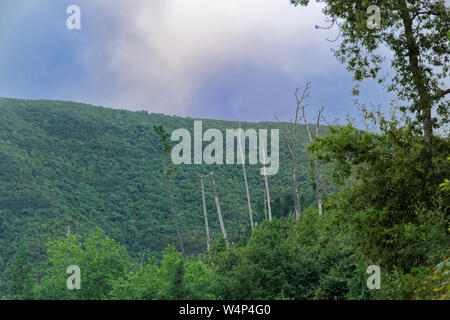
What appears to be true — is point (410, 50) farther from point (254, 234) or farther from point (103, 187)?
point (103, 187)

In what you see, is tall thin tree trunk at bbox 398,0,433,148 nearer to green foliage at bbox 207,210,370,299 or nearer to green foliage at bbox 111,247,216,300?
green foliage at bbox 207,210,370,299

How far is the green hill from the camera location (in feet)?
114

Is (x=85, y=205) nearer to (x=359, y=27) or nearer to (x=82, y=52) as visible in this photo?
(x=82, y=52)

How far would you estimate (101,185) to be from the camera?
43.7m

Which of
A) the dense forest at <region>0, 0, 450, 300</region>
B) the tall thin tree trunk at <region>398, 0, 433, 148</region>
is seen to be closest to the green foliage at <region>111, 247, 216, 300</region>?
the dense forest at <region>0, 0, 450, 300</region>

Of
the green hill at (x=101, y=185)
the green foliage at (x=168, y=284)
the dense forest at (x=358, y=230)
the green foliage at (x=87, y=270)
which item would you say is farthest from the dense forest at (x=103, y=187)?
the green foliage at (x=168, y=284)

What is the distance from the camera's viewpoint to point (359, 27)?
9.51 metres

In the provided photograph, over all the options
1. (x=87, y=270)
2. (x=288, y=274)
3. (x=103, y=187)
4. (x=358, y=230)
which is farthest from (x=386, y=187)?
(x=103, y=187)

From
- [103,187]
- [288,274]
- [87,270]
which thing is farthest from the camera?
[103,187]

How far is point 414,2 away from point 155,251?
27.9 meters

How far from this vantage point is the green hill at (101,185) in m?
34.8

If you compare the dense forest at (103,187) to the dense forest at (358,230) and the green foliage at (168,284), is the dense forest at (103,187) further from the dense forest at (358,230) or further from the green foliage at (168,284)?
the green foliage at (168,284)

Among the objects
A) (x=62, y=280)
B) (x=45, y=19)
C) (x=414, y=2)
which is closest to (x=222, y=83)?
(x=45, y=19)

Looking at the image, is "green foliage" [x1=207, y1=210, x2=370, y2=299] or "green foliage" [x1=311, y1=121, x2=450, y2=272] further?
"green foliage" [x1=311, y1=121, x2=450, y2=272]
